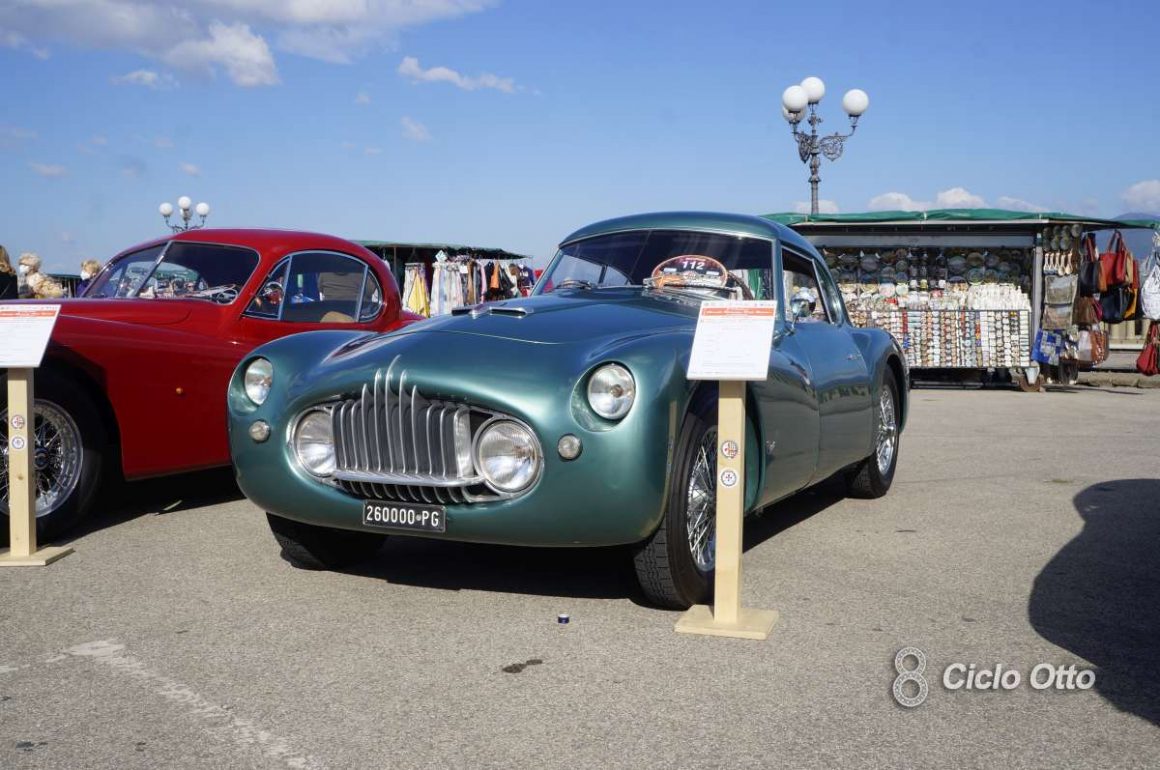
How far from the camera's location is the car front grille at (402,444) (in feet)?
13.3

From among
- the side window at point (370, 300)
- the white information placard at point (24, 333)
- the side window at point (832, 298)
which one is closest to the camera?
the white information placard at point (24, 333)

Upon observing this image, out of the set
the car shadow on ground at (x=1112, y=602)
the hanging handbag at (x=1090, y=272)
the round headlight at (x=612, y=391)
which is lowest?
the car shadow on ground at (x=1112, y=602)

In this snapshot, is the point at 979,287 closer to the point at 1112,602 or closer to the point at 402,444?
the point at 1112,602

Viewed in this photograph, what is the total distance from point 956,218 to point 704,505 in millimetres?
13149

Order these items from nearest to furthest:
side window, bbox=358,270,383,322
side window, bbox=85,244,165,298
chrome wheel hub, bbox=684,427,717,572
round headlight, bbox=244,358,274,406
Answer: chrome wheel hub, bbox=684,427,717,572 < round headlight, bbox=244,358,274,406 < side window, bbox=85,244,165,298 < side window, bbox=358,270,383,322

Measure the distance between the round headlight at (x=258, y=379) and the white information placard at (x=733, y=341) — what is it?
1.76m

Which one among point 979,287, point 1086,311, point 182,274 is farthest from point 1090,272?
point 182,274

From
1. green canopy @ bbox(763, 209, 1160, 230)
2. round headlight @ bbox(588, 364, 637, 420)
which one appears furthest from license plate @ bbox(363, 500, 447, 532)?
green canopy @ bbox(763, 209, 1160, 230)

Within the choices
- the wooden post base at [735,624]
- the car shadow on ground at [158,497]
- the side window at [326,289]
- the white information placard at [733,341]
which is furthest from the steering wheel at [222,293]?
the wooden post base at [735,624]

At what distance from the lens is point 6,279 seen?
9.45 metres

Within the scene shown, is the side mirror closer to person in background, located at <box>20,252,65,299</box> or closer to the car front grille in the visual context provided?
the car front grille

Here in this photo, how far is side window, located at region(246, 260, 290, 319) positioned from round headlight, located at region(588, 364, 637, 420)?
145 inches

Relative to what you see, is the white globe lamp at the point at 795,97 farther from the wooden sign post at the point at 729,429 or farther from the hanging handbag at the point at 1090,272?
the wooden sign post at the point at 729,429

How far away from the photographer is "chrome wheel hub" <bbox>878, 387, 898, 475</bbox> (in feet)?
23.3
